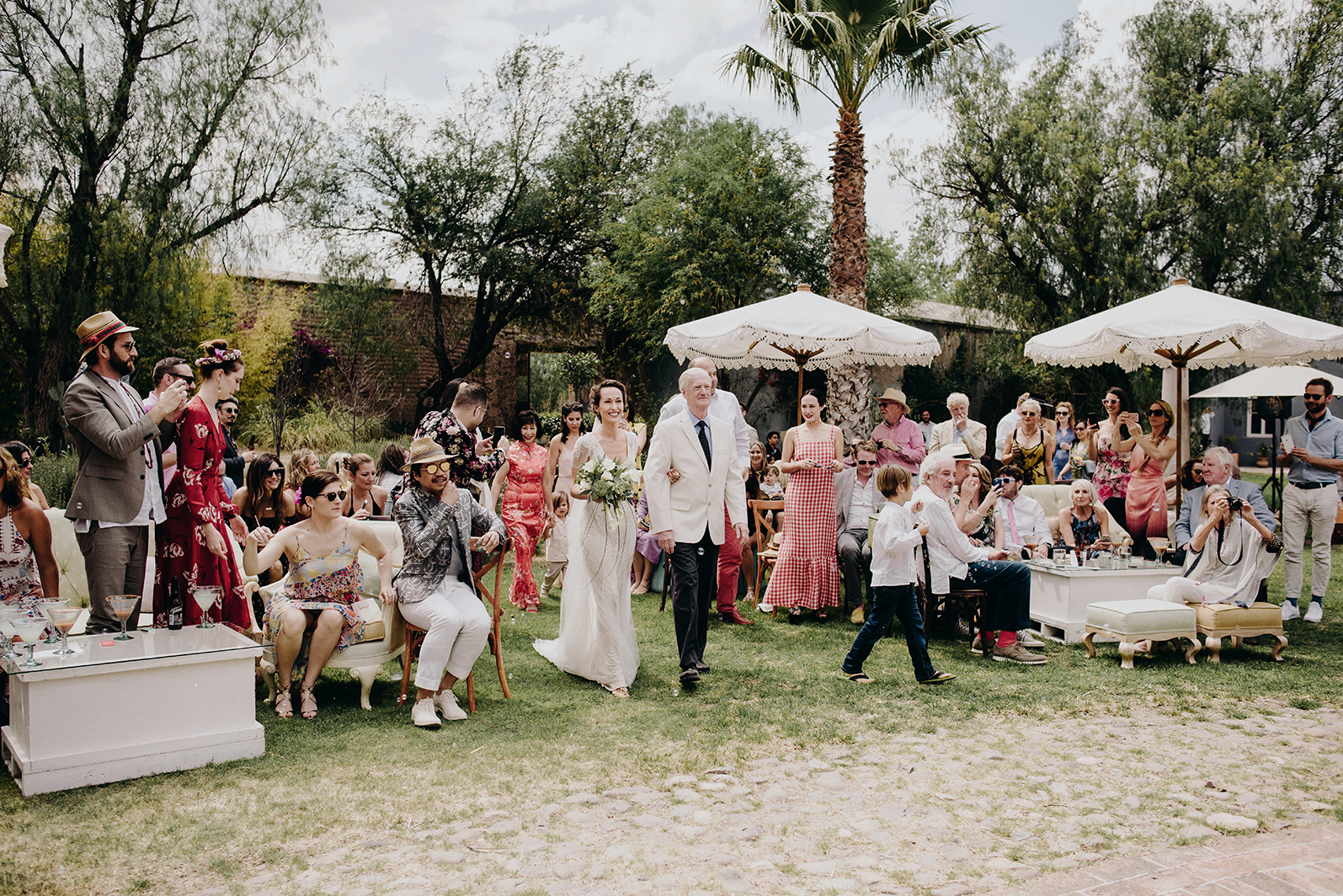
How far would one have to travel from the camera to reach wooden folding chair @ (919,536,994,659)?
6.74m

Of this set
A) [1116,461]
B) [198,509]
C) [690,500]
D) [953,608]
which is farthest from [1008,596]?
[198,509]

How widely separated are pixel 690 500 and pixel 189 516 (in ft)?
9.52

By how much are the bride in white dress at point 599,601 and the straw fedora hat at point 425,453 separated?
3.27ft

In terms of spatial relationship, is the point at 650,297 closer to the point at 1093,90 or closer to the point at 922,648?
the point at 1093,90

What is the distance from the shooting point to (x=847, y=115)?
11.9 metres

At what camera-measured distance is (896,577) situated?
581 centimetres

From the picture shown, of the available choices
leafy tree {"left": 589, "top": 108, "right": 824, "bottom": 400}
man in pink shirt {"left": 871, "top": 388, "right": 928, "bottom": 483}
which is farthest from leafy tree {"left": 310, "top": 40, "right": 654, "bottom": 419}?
man in pink shirt {"left": 871, "top": 388, "right": 928, "bottom": 483}

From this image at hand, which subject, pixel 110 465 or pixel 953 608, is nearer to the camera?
pixel 110 465

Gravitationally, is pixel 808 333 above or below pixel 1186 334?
above

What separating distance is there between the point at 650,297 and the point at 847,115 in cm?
717

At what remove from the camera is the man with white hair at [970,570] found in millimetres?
6266

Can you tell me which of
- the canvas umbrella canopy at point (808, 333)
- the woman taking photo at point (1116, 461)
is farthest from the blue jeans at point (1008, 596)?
the woman taking photo at point (1116, 461)

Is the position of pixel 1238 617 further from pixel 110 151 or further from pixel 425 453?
pixel 110 151

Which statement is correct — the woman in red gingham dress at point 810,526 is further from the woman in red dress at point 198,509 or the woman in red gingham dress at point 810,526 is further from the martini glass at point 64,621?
the martini glass at point 64,621
